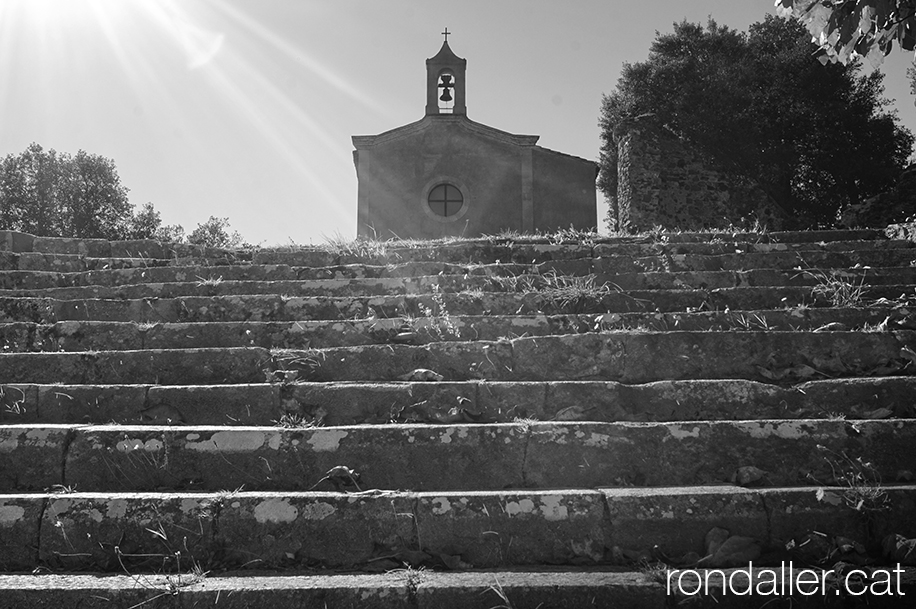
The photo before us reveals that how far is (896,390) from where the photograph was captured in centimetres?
341

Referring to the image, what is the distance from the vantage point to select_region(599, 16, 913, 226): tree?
1991 centimetres

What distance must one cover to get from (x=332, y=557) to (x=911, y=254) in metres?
6.06

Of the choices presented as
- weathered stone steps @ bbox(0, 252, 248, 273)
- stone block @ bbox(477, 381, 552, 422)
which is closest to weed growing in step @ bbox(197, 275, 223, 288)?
weathered stone steps @ bbox(0, 252, 248, 273)

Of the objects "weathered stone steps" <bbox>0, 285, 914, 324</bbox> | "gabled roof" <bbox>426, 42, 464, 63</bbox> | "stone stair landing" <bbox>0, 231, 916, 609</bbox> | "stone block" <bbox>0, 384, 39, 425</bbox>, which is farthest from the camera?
"gabled roof" <bbox>426, 42, 464, 63</bbox>

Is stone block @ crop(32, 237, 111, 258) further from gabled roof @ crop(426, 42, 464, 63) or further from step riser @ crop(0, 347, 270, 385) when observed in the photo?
gabled roof @ crop(426, 42, 464, 63)

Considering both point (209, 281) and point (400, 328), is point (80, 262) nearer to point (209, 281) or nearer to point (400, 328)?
point (209, 281)

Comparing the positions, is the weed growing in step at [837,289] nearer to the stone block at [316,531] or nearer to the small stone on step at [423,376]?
the small stone on step at [423,376]

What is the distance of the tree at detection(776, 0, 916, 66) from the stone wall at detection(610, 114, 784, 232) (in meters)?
14.6

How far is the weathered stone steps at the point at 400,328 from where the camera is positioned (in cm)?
433

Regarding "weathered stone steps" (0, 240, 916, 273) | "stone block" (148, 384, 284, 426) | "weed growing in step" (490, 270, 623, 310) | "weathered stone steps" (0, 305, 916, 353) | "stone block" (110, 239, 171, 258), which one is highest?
"stone block" (110, 239, 171, 258)

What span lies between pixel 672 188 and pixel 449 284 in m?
15.1

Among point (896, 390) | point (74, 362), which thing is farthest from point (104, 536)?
point (896, 390)

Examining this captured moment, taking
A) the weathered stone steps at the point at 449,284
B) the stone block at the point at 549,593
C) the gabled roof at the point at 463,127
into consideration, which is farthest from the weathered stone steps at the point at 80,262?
the gabled roof at the point at 463,127

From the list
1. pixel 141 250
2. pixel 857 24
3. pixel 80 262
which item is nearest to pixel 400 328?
pixel 857 24
